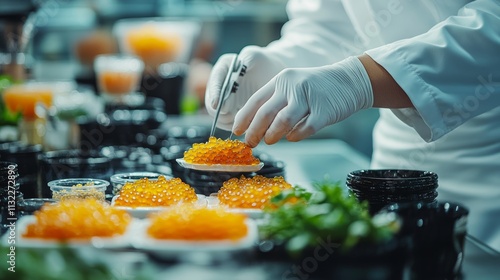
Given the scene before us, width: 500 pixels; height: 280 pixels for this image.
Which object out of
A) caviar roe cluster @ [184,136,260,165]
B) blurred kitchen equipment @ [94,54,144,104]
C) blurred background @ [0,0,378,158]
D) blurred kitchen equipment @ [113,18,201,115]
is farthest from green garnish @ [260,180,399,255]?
blurred kitchen equipment @ [113,18,201,115]

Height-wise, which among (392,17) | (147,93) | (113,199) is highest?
(392,17)

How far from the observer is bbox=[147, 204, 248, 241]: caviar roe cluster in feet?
3.93

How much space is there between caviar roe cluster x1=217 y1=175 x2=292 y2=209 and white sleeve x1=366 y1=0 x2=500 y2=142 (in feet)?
1.47

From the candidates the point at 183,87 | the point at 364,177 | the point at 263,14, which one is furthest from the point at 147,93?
the point at 364,177

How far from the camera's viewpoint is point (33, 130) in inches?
110

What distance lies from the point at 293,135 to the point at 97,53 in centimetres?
384

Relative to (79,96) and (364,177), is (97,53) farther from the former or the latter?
(364,177)

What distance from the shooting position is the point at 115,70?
371 cm

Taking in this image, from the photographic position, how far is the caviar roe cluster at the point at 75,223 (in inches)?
48.1

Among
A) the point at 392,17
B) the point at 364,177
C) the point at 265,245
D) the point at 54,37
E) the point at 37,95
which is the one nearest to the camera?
the point at 265,245

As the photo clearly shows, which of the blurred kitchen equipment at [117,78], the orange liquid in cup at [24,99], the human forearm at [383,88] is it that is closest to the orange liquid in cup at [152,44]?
the blurred kitchen equipment at [117,78]

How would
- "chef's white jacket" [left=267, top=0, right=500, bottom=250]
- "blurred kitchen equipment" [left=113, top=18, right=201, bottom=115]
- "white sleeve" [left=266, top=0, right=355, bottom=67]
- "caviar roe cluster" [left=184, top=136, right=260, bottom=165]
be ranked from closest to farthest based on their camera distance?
"caviar roe cluster" [left=184, top=136, right=260, bottom=165] < "chef's white jacket" [left=267, top=0, right=500, bottom=250] < "white sleeve" [left=266, top=0, right=355, bottom=67] < "blurred kitchen equipment" [left=113, top=18, right=201, bottom=115]

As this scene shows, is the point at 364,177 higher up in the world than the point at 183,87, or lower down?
higher up

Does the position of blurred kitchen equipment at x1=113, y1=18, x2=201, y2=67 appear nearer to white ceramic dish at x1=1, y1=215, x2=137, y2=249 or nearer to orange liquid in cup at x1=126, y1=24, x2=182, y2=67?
orange liquid in cup at x1=126, y1=24, x2=182, y2=67
